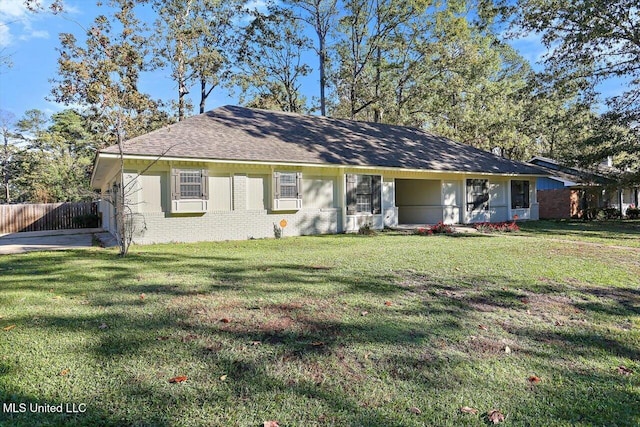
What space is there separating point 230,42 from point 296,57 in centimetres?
487

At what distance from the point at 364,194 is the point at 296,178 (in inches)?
124

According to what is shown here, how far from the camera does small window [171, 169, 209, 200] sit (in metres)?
11.0

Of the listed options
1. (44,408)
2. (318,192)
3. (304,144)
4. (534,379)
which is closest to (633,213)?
(318,192)

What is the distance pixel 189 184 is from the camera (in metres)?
11.2

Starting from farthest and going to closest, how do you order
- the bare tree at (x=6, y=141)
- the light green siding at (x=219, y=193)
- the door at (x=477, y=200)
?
the bare tree at (x=6, y=141) → the door at (x=477, y=200) → the light green siding at (x=219, y=193)

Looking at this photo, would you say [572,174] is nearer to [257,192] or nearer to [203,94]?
[257,192]

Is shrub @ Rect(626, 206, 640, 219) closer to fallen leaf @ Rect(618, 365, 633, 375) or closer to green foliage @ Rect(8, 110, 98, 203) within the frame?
fallen leaf @ Rect(618, 365, 633, 375)

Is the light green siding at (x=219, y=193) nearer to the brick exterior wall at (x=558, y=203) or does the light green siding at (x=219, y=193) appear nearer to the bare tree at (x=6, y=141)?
the brick exterior wall at (x=558, y=203)

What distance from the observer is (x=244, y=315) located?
4164 mm

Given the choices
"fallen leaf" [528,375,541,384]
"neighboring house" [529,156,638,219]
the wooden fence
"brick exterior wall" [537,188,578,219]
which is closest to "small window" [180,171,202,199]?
"fallen leaf" [528,375,541,384]

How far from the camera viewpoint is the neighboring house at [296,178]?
1106 cm

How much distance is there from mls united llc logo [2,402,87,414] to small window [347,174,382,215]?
12100 millimetres

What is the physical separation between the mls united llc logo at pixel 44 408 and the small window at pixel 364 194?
12.1 metres

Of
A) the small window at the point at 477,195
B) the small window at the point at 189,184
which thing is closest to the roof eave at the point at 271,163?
the small window at the point at 189,184
